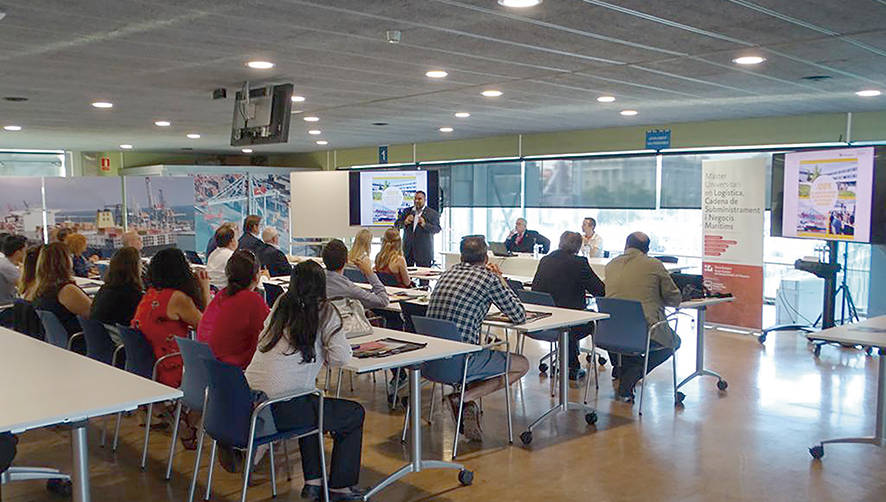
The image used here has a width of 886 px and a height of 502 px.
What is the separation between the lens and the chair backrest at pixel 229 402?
3.36 metres

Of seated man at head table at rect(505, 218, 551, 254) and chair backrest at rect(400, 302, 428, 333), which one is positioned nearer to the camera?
chair backrest at rect(400, 302, 428, 333)

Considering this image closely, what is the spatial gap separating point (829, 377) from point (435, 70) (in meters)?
4.08

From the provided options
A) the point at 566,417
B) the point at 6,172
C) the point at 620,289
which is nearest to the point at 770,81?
the point at 620,289

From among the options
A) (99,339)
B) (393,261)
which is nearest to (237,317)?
(99,339)

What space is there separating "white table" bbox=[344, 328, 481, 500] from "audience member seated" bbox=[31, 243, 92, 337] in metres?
2.00

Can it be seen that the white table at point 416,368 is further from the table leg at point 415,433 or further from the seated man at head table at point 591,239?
the seated man at head table at point 591,239

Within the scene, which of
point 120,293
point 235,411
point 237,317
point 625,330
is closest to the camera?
point 235,411

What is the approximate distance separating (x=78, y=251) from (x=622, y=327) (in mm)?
5326

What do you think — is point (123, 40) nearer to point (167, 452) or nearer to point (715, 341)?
point (167, 452)

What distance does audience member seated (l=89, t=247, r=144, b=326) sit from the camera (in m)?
4.75

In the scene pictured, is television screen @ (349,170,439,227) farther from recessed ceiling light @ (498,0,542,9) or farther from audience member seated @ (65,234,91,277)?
recessed ceiling light @ (498,0,542,9)

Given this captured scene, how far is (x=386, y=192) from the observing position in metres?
12.5

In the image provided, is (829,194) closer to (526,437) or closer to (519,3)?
(526,437)

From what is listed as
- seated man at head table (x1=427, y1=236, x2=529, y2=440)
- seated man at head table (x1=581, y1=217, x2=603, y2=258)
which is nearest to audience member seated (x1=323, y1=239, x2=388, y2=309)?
seated man at head table (x1=427, y1=236, x2=529, y2=440)
